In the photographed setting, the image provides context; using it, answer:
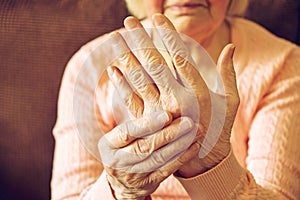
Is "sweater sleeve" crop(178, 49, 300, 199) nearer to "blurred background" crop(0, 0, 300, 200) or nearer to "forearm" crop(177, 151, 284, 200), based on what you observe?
"forearm" crop(177, 151, 284, 200)

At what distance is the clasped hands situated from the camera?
74 cm

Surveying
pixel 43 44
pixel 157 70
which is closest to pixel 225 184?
pixel 157 70

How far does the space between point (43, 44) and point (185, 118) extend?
629 mm

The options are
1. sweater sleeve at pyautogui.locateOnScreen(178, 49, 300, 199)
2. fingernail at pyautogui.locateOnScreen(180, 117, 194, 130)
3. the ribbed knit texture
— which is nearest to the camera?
fingernail at pyautogui.locateOnScreen(180, 117, 194, 130)

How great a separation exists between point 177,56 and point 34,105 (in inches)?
24.9

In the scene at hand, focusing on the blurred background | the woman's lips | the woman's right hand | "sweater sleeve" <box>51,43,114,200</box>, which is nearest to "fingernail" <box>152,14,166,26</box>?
the woman's right hand

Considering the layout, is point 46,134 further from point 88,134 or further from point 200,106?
point 200,106

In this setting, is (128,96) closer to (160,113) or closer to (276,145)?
(160,113)

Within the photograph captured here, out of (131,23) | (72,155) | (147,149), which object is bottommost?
(72,155)

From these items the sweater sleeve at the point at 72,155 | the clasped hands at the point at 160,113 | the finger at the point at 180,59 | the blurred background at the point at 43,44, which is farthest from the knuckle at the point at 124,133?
the blurred background at the point at 43,44

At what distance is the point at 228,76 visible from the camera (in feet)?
2.59

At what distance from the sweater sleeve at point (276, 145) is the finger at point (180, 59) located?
6.5 inches

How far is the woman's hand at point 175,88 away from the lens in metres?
0.75

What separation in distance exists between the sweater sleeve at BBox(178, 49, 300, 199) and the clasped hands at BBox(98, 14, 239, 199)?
11 centimetres
